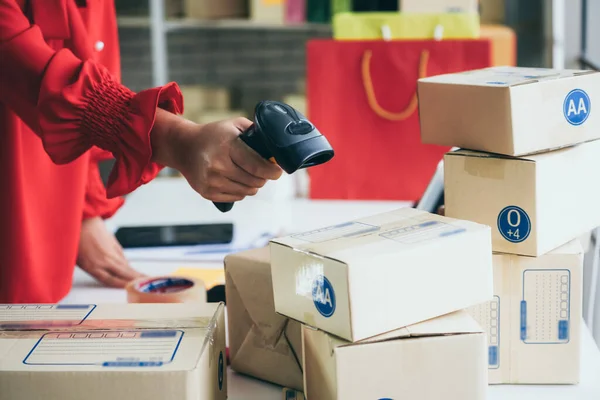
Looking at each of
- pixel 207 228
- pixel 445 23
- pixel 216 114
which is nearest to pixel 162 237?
pixel 207 228

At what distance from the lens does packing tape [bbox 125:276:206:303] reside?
46.4 inches

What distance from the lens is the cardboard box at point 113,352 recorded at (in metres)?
0.88

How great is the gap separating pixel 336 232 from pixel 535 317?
1.08ft

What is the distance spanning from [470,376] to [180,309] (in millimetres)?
365

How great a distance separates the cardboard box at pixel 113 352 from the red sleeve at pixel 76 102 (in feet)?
0.72

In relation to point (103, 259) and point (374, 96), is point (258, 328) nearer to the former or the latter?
point (103, 259)

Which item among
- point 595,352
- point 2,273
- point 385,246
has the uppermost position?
point 385,246

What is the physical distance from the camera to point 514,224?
112 cm

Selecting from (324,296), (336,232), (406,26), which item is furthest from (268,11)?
(324,296)

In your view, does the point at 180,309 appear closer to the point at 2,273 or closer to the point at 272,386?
the point at 272,386

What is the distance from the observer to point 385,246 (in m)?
0.95

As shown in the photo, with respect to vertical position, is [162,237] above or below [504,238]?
below

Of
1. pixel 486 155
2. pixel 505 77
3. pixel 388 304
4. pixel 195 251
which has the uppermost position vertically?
pixel 505 77

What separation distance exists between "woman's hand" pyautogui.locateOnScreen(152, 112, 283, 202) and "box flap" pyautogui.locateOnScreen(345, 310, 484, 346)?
272 mm
